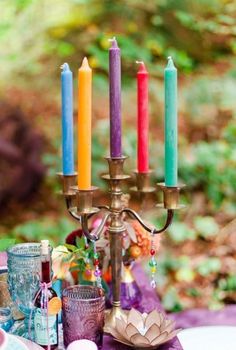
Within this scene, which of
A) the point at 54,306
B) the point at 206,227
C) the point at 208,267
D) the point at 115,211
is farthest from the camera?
the point at 206,227

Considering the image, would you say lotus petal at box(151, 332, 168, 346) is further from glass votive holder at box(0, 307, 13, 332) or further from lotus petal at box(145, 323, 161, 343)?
glass votive holder at box(0, 307, 13, 332)

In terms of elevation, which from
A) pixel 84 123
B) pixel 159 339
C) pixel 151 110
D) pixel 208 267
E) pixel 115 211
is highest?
pixel 151 110

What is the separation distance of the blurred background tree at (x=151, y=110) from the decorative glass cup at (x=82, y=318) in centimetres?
180

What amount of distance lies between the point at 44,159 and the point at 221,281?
93 centimetres

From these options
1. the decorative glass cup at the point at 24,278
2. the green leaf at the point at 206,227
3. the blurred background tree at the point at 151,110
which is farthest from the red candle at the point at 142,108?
the green leaf at the point at 206,227

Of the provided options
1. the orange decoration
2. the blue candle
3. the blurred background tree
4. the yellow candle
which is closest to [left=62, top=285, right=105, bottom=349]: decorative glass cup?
the orange decoration

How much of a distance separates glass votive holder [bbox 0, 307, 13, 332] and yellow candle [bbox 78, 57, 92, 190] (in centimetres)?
24

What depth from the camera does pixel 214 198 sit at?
10.3 feet

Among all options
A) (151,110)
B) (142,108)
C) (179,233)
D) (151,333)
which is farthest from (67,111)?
(151,110)

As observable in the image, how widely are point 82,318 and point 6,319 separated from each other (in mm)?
129

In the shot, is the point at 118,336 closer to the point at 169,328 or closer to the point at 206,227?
the point at 169,328

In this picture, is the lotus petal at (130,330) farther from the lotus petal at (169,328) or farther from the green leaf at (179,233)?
the green leaf at (179,233)

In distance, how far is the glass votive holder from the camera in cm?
116

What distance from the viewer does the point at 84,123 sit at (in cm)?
115
